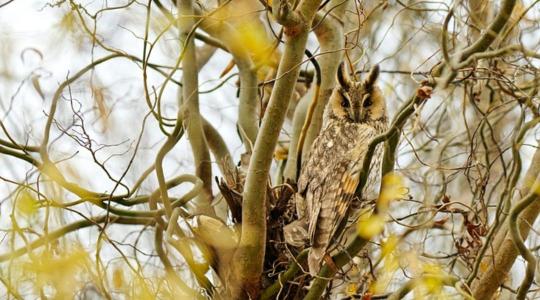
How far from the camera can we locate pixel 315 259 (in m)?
3.18

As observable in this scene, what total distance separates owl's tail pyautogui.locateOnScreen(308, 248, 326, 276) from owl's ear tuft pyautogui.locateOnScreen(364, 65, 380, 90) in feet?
4.27

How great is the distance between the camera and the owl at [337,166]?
345 cm

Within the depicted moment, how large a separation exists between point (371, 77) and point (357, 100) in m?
0.14

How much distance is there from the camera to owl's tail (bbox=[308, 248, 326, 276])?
123 inches

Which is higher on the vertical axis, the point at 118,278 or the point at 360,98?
the point at 360,98

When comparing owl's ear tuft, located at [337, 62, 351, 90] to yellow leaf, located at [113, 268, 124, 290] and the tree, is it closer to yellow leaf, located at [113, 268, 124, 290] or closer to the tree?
the tree

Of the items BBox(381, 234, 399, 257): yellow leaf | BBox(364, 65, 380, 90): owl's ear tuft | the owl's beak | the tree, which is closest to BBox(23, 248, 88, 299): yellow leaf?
the tree

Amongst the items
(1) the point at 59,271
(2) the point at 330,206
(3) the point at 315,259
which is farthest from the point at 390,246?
(1) the point at 59,271

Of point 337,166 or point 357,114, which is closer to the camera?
point 337,166

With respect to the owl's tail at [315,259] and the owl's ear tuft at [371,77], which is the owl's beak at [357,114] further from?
the owl's tail at [315,259]

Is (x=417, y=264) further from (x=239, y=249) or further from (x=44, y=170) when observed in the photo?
(x=44, y=170)

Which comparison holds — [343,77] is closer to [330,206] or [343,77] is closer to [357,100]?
[357,100]

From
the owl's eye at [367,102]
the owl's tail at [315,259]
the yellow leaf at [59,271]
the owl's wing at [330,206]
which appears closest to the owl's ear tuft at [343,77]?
the owl's eye at [367,102]

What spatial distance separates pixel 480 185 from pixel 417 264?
2.36 ft
